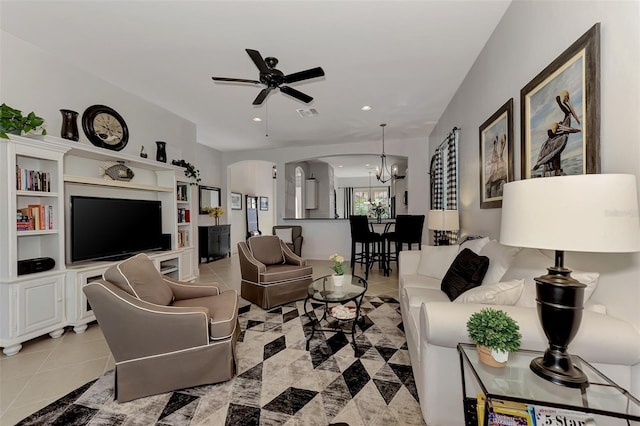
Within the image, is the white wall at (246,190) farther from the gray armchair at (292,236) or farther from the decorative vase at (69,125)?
the decorative vase at (69,125)

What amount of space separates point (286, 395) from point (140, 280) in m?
1.32

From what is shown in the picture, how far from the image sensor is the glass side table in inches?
36.1

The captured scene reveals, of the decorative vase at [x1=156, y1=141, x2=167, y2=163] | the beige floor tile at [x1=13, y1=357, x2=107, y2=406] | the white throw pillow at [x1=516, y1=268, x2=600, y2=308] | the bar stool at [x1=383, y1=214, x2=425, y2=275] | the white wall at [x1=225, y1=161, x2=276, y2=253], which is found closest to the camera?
the white throw pillow at [x1=516, y1=268, x2=600, y2=308]

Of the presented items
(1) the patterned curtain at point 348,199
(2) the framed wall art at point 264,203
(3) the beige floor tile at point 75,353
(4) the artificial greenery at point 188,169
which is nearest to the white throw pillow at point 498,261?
(3) the beige floor tile at point 75,353

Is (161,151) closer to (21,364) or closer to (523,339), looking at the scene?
(21,364)

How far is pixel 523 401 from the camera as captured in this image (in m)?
0.96

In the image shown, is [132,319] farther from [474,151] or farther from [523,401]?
[474,151]

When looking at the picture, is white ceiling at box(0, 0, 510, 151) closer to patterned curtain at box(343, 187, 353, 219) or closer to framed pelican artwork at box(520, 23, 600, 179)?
framed pelican artwork at box(520, 23, 600, 179)

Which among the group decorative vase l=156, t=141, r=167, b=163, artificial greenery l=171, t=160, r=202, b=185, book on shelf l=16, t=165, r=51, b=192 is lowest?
book on shelf l=16, t=165, r=51, b=192

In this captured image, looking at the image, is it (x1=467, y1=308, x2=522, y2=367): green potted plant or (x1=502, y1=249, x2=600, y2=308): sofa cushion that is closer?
(x1=467, y1=308, x2=522, y2=367): green potted plant

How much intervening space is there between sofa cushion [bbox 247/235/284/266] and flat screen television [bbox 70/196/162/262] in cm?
136

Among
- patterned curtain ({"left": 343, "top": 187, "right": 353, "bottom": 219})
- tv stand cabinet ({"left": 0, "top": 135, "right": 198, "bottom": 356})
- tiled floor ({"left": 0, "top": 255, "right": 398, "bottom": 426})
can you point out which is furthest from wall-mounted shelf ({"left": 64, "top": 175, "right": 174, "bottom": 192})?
patterned curtain ({"left": 343, "top": 187, "right": 353, "bottom": 219})

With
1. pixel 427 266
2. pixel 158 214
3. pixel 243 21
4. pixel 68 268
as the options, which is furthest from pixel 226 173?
pixel 427 266

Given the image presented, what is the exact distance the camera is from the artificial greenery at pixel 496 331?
43.4 inches
